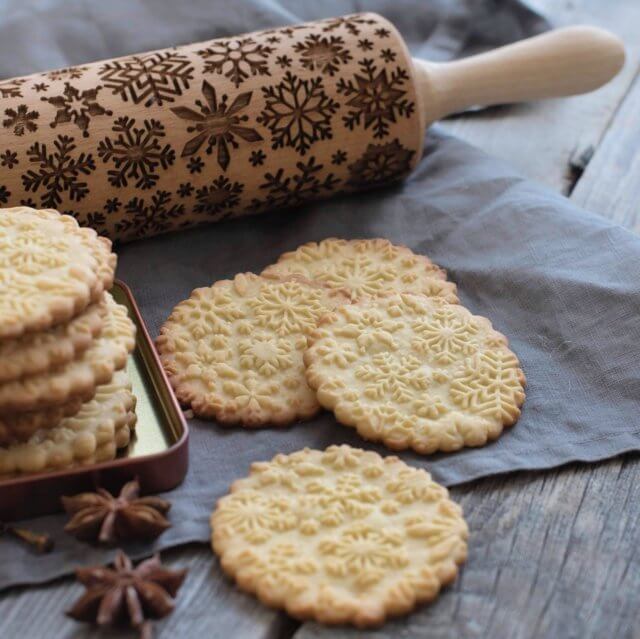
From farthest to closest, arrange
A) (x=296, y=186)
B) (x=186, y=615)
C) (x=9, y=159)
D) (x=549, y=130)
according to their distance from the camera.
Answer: (x=549, y=130)
(x=296, y=186)
(x=9, y=159)
(x=186, y=615)

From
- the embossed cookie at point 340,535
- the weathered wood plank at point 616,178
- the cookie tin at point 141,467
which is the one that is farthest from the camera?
the weathered wood plank at point 616,178

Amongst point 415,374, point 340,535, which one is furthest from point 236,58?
point 340,535

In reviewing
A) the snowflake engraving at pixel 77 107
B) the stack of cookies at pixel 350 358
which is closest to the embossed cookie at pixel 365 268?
the stack of cookies at pixel 350 358

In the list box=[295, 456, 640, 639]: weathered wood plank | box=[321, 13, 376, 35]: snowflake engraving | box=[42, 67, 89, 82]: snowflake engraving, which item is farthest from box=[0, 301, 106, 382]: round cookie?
box=[321, 13, 376, 35]: snowflake engraving

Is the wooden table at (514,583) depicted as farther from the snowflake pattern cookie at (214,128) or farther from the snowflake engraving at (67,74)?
the snowflake engraving at (67,74)

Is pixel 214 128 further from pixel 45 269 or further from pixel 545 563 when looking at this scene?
pixel 545 563

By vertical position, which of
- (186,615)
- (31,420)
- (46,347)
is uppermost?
(46,347)

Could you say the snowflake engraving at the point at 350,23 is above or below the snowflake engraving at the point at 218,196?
above
